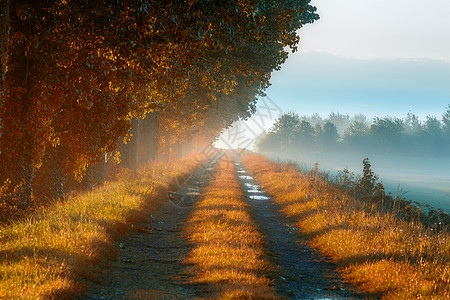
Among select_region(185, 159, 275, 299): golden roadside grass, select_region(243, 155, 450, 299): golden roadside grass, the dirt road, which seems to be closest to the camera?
select_region(185, 159, 275, 299): golden roadside grass

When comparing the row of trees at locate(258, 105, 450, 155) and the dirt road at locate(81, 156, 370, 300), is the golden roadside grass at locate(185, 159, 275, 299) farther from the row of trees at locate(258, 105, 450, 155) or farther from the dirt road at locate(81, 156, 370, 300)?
the row of trees at locate(258, 105, 450, 155)

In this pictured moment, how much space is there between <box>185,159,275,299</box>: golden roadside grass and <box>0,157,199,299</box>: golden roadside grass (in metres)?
2.07

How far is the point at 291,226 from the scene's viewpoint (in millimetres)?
13992

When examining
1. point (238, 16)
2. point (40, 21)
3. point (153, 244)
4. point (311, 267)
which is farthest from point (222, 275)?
point (40, 21)

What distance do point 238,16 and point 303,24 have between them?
1340 cm

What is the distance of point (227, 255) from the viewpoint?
28.7 feet

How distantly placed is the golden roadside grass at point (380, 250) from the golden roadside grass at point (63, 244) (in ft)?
18.1

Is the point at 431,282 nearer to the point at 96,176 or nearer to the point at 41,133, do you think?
the point at 41,133

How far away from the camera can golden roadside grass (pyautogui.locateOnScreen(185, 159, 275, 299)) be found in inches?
263

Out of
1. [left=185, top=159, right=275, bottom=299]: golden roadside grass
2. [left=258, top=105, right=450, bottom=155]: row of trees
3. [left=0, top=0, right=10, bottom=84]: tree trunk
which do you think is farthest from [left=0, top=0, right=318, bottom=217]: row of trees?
[left=258, top=105, right=450, bottom=155]: row of trees

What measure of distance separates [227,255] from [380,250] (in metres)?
3.67

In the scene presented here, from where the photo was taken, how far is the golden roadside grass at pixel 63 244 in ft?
20.4

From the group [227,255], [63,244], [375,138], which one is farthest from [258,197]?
[375,138]

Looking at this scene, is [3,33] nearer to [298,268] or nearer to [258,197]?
[298,268]
